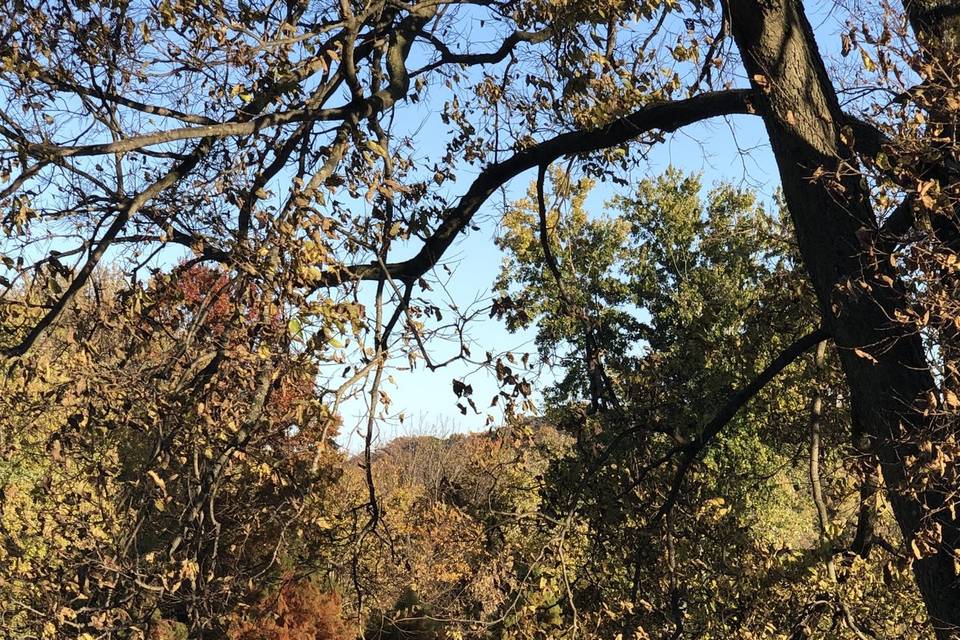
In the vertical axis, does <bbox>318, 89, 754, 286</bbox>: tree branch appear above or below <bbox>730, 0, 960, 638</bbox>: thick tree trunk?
above

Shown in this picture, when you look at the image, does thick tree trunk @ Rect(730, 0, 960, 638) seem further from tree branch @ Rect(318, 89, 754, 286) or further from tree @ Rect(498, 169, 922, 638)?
tree @ Rect(498, 169, 922, 638)

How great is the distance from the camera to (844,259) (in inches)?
168

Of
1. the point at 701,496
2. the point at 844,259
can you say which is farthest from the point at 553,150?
the point at 701,496

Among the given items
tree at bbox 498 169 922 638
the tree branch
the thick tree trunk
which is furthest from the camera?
tree at bbox 498 169 922 638

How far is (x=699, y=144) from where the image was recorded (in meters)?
6.55

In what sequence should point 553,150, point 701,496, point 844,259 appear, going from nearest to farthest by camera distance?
point 844,259
point 553,150
point 701,496

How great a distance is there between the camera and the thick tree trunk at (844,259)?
3982 mm

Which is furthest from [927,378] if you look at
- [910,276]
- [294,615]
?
[294,615]

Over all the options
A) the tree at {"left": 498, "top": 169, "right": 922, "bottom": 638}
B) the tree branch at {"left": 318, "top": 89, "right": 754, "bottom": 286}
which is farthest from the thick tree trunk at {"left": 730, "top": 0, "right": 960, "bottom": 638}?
the tree at {"left": 498, "top": 169, "right": 922, "bottom": 638}

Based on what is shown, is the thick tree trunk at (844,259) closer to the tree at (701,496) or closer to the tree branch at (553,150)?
the tree branch at (553,150)

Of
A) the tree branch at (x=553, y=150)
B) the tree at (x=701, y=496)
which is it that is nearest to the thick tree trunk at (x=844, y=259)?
the tree branch at (x=553, y=150)

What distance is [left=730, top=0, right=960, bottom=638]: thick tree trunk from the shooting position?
13.1 ft

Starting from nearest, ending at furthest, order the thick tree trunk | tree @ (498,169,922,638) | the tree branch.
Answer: the thick tree trunk → the tree branch → tree @ (498,169,922,638)

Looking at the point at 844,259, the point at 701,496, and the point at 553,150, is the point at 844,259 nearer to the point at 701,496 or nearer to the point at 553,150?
the point at 553,150
